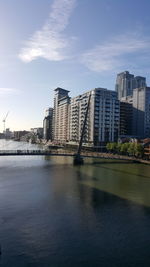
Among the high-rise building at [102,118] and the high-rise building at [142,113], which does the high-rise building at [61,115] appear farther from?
the high-rise building at [142,113]

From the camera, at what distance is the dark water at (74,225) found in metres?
15.1

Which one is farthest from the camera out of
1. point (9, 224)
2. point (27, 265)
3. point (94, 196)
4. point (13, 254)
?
point (94, 196)

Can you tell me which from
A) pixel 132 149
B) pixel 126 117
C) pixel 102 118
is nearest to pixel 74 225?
pixel 132 149

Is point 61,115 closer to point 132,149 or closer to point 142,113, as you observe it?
point 142,113

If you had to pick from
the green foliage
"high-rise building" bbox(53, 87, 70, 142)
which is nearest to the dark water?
the green foliage

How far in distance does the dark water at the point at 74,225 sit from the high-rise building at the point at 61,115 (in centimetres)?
10542

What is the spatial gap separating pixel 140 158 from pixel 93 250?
56.9 m

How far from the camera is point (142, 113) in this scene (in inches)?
4786

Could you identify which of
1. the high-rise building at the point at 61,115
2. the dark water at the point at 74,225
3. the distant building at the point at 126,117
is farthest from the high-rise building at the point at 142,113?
the dark water at the point at 74,225

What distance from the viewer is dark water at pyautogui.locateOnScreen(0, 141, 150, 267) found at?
15078 mm

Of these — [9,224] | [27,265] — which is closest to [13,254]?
[27,265]

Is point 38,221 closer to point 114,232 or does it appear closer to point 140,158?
point 114,232

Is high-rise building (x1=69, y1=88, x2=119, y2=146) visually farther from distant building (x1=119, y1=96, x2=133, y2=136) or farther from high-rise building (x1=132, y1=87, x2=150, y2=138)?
distant building (x1=119, y1=96, x2=133, y2=136)

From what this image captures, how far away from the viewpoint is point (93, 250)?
15992 millimetres
